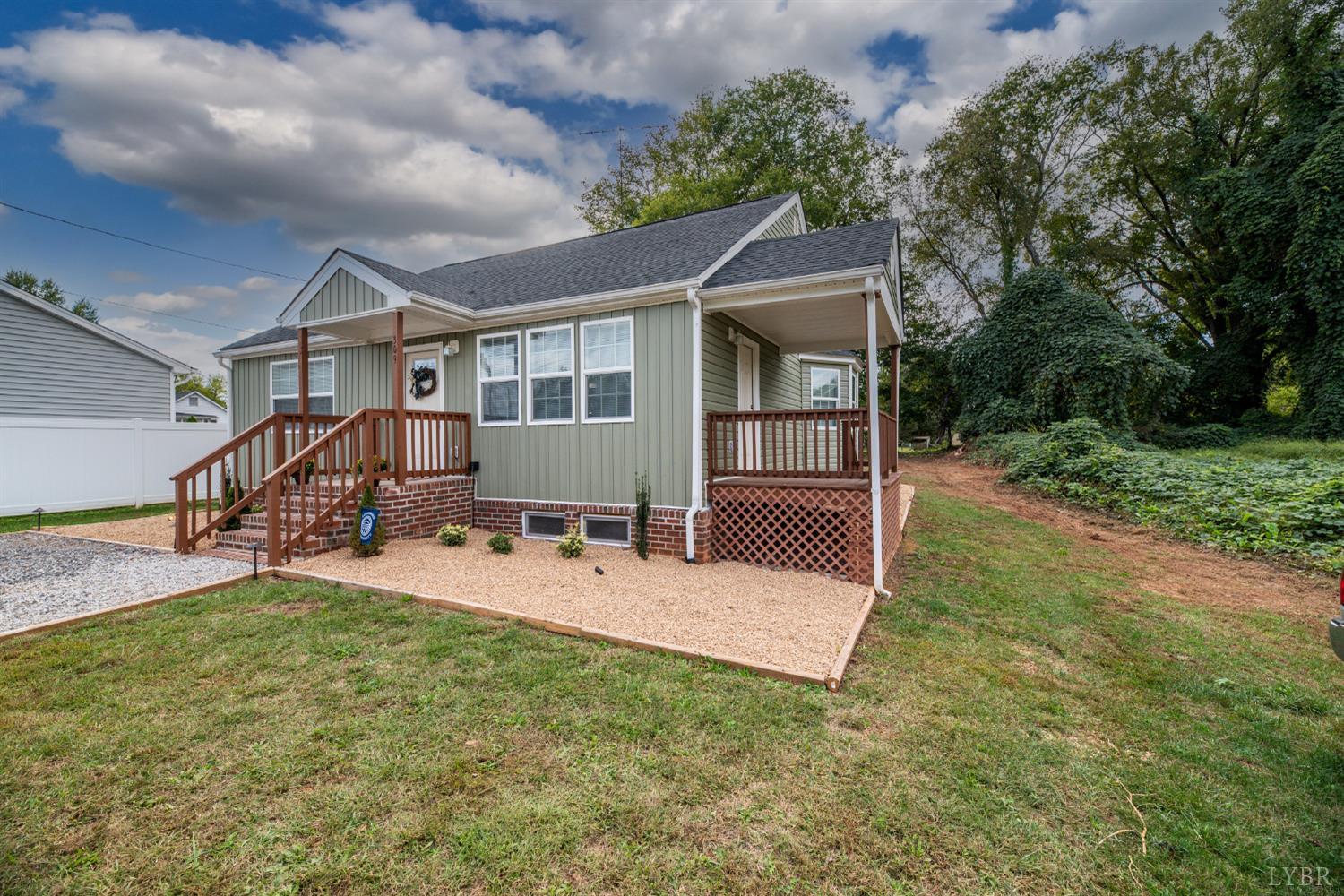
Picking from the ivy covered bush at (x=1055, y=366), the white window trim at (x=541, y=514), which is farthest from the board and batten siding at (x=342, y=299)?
the ivy covered bush at (x=1055, y=366)

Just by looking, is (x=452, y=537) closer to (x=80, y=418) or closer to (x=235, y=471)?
(x=235, y=471)

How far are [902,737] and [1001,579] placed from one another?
409cm

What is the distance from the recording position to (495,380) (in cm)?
→ 807

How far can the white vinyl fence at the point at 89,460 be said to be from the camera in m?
9.85

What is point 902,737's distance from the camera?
287 centimetres

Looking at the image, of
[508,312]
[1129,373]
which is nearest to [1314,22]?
[1129,373]

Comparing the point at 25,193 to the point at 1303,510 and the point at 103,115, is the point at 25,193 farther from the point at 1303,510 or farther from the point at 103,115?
the point at 1303,510

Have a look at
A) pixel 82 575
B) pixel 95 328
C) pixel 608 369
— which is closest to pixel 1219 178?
pixel 608 369

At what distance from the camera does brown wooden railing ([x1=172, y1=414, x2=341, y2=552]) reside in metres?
6.69

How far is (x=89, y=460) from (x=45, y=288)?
34916mm

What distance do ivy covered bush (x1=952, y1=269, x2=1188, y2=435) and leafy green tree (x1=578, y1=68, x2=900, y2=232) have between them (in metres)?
8.16

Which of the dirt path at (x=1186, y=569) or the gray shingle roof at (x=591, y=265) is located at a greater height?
the gray shingle roof at (x=591, y=265)

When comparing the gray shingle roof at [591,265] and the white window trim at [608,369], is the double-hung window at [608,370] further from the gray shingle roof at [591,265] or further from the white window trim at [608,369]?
the gray shingle roof at [591,265]

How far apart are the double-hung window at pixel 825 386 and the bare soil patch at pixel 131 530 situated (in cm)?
1240
